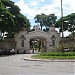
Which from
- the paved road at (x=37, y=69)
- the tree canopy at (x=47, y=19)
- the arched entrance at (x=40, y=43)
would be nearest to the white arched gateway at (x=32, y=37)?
the arched entrance at (x=40, y=43)

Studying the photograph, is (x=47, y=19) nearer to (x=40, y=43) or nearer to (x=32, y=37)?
(x=40, y=43)

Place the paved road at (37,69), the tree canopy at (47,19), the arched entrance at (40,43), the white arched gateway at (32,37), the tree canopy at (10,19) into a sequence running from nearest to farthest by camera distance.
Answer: the paved road at (37,69)
the tree canopy at (10,19)
the white arched gateway at (32,37)
the arched entrance at (40,43)
the tree canopy at (47,19)

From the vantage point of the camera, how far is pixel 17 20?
68.2m

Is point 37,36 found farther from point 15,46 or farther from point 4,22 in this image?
point 4,22

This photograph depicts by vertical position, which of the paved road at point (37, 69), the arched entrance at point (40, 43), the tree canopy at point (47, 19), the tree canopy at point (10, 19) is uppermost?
the tree canopy at point (47, 19)

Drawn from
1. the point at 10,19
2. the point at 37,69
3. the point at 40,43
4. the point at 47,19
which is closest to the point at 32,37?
the point at 10,19

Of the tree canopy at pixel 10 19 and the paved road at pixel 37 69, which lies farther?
the tree canopy at pixel 10 19

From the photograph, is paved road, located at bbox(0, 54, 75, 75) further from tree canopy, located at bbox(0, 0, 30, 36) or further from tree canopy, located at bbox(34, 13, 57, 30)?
tree canopy, located at bbox(34, 13, 57, 30)

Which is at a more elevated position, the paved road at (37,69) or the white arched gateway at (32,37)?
the white arched gateway at (32,37)

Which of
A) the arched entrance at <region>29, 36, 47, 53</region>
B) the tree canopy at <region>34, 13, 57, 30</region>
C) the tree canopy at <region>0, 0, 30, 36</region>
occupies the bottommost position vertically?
the arched entrance at <region>29, 36, 47, 53</region>

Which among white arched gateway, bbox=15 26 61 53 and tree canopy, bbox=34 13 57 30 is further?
tree canopy, bbox=34 13 57 30

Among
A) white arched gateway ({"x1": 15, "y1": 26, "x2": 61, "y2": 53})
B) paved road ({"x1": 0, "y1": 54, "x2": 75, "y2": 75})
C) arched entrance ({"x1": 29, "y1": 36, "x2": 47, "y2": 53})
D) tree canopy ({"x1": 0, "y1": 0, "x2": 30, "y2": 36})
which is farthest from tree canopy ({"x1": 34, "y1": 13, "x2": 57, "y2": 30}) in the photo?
paved road ({"x1": 0, "y1": 54, "x2": 75, "y2": 75})

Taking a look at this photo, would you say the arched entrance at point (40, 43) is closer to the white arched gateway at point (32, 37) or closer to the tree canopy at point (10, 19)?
the white arched gateway at point (32, 37)

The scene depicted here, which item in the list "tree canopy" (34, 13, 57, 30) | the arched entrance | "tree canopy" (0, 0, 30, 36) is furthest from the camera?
"tree canopy" (34, 13, 57, 30)
